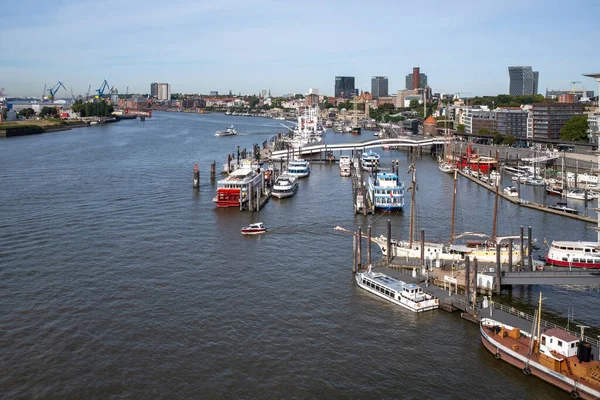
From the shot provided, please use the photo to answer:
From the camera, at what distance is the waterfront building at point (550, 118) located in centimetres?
5409

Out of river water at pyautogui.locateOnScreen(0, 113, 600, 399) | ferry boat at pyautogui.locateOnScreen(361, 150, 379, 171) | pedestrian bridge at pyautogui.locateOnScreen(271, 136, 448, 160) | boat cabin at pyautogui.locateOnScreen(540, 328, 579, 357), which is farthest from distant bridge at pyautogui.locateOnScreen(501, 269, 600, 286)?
pedestrian bridge at pyautogui.locateOnScreen(271, 136, 448, 160)

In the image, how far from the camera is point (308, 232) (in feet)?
72.2

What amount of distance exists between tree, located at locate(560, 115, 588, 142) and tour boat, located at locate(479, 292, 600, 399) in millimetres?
40728

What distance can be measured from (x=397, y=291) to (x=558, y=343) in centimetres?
447

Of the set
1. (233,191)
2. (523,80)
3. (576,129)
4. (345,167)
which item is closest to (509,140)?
(576,129)

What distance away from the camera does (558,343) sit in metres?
11.0

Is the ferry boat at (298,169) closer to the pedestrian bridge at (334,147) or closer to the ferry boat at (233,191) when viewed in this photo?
the pedestrian bridge at (334,147)

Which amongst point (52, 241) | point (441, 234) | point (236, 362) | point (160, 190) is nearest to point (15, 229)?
point (52, 241)

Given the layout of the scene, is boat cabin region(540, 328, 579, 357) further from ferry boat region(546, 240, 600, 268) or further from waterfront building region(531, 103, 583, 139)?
waterfront building region(531, 103, 583, 139)

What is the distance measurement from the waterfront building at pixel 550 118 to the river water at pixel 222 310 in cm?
3094

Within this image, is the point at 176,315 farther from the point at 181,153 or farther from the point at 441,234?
the point at 181,153

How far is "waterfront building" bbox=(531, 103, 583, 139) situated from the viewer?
2130 inches

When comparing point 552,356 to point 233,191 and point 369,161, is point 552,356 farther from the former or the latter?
point 369,161

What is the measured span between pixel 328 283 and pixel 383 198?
10.5 meters
